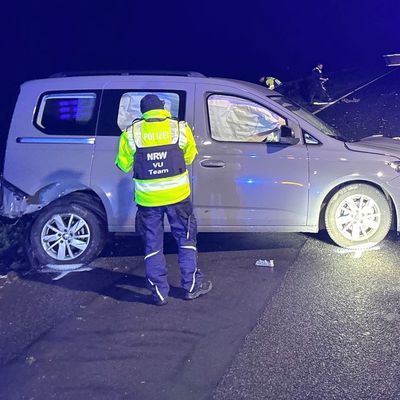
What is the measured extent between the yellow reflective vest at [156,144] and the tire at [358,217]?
1.90 m

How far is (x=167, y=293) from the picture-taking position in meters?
4.91

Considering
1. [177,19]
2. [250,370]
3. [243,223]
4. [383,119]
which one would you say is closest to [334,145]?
[243,223]

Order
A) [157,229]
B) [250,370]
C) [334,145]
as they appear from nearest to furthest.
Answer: [250,370] → [157,229] → [334,145]

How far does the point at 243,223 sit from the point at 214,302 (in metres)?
1.22

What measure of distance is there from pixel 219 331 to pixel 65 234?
90.7 inches

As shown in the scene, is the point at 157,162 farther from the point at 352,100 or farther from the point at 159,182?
the point at 352,100

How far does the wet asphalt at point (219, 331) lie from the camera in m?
3.66

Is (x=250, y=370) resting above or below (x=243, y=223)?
below

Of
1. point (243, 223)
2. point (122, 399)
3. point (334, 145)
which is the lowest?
point (122, 399)

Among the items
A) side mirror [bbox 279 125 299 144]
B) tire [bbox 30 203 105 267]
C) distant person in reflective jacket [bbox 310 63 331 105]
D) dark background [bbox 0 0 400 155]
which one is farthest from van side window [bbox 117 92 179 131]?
distant person in reflective jacket [bbox 310 63 331 105]

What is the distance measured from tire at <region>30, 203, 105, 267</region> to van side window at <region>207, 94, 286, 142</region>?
1612mm

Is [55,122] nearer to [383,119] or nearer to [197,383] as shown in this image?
[197,383]

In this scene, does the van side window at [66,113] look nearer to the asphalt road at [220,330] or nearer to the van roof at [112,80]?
the van roof at [112,80]

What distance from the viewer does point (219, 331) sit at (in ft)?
14.3
